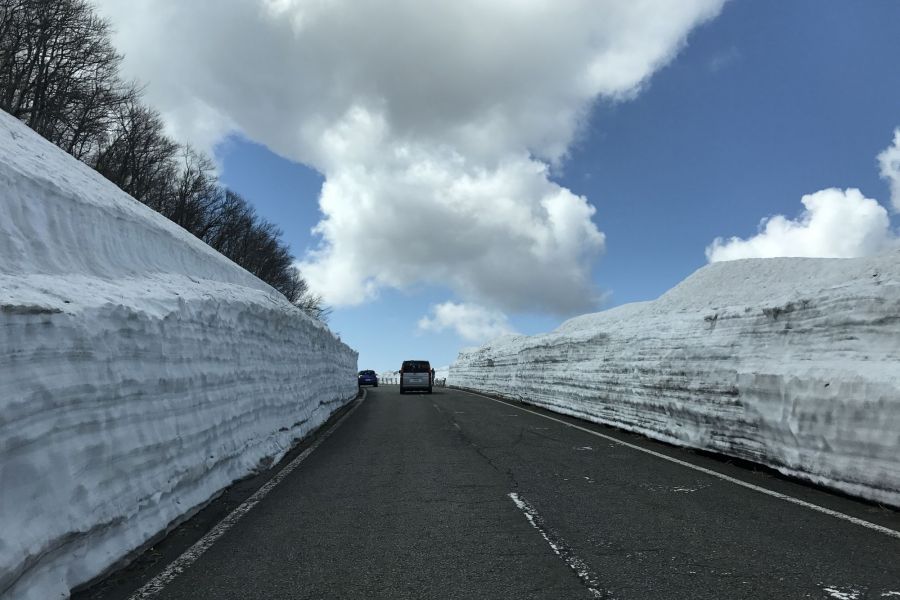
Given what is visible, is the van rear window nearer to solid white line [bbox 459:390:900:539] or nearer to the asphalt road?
solid white line [bbox 459:390:900:539]

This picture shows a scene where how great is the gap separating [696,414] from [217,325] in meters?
8.34

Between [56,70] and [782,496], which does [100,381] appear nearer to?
[782,496]

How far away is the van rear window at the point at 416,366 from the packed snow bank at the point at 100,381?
78.7ft

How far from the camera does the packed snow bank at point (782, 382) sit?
21.6 ft

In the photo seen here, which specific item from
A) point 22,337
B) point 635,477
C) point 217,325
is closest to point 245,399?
point 217,325

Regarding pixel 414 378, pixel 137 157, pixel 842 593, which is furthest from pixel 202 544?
pixel 137 157

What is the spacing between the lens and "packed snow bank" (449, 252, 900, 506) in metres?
6.60

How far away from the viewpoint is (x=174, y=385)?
6.28m

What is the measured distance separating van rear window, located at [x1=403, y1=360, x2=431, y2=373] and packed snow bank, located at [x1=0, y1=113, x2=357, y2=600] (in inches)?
944

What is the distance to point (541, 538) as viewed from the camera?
5.04 metres

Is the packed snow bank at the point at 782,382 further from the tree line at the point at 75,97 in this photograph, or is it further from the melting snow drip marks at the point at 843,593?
the tree line at the point at 75,97

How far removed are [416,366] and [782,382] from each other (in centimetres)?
2837

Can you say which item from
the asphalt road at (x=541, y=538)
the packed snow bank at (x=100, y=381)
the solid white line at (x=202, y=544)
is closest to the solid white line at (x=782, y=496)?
the asphalt road at (x=541, y=538)

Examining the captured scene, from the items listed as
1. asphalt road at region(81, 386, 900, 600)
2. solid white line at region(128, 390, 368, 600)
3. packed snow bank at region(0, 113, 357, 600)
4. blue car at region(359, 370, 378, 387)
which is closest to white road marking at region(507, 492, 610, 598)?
asphalt road at region(81, 386, 900, 600)
